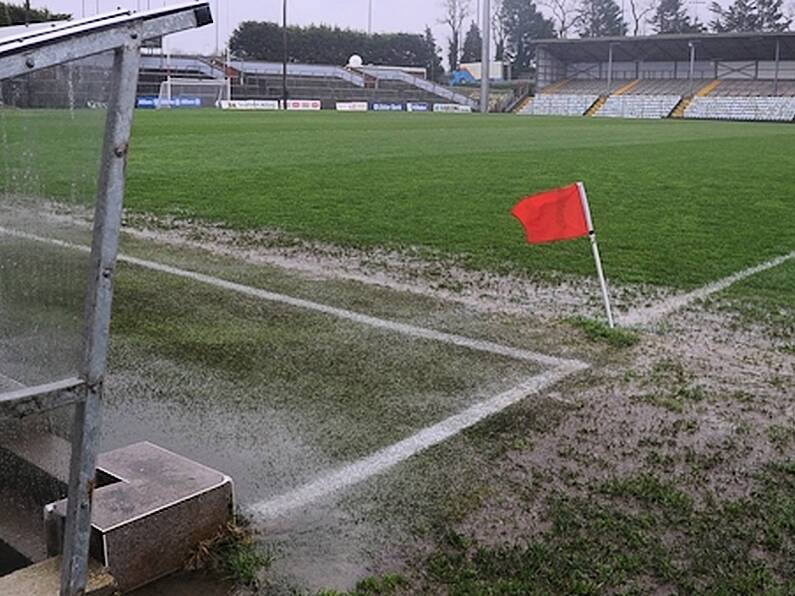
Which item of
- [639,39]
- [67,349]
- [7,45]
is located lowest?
[67,349]

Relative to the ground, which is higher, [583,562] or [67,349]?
[67,349]

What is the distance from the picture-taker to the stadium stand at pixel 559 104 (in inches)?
2665

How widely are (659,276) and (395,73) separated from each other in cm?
7020

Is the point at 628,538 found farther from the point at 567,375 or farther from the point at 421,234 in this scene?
the point at 421,234

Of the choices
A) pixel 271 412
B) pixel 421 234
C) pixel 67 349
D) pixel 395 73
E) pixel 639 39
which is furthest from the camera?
pixel 395 73

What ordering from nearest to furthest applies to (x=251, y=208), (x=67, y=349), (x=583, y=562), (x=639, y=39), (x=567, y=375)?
1. (x=67, y=349)
2. (x=583, y=562)
3. (x=567, y=375)
4. (x=251, y=208)
5. (x=639, y=39)

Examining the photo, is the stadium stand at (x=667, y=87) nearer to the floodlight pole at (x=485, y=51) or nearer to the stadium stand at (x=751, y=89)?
the stadium stand at (x=751, y=89)

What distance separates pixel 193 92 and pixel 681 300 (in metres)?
55.8

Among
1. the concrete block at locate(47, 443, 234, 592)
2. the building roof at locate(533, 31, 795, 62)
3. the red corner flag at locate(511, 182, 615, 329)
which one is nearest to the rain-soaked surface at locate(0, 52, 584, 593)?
the concrete block at locate(47, 443, 234, 592)

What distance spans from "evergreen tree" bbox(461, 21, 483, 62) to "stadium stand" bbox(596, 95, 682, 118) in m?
43.1

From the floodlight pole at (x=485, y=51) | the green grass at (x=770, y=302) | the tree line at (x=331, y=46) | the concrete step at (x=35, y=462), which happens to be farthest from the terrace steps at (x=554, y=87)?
the concrete step at (x=35, y=462)

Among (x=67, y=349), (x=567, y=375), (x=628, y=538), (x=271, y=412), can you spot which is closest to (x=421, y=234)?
(x=567, y=375)

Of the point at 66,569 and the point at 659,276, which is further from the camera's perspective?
the point at 659,276

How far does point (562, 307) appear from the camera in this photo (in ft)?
22.6
